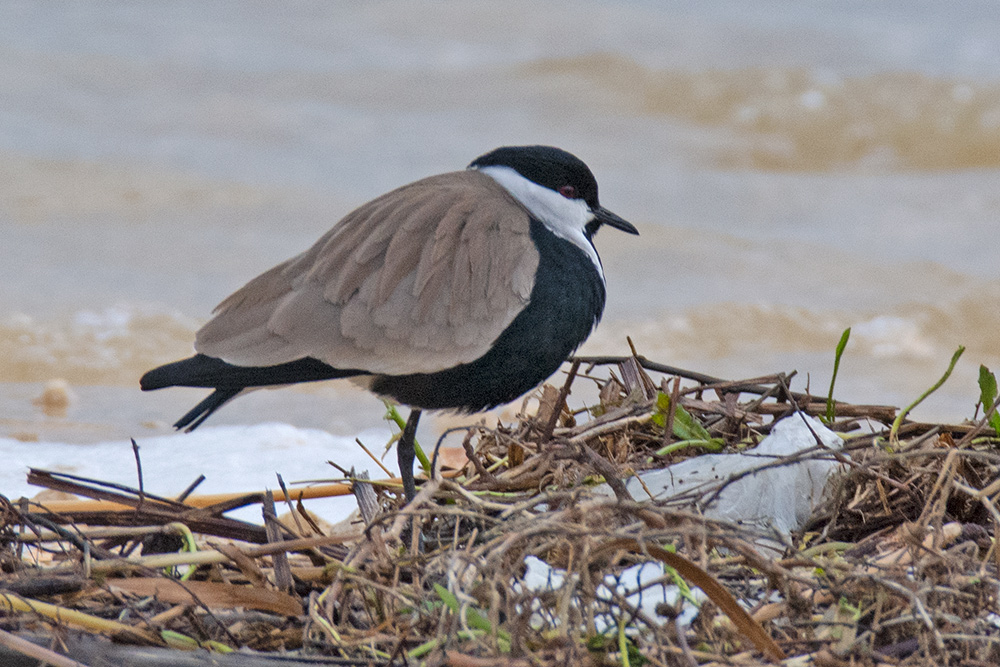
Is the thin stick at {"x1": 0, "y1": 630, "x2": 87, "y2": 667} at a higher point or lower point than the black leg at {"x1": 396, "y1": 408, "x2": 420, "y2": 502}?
lower

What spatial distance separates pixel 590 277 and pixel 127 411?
8.32ft

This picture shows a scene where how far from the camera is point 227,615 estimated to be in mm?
1650

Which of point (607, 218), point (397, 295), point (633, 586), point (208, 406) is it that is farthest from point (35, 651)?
point (607, 218)

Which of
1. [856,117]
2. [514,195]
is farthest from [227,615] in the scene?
[856,117]

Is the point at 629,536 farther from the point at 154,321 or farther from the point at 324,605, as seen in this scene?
the point at 154,321

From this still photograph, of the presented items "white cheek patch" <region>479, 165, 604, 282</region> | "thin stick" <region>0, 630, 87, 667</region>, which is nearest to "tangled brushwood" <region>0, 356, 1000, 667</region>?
"thin stick" <region>0, 630, 87, 667</region>

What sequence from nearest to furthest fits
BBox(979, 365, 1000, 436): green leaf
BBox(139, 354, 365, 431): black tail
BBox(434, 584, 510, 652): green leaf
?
1. BBox(434, 584, 510, 652): green leaf
2. BBox(979, 365, 1000, 436): green leaf
3. BBox(139, 354, 365, 431): black tail

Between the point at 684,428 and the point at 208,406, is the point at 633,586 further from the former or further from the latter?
the point at 208,406

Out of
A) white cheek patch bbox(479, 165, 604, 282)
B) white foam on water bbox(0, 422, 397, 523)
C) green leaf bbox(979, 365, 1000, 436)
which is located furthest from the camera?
white foam on water bbox(0, 422, 397, 523)

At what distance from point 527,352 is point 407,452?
1.08ft

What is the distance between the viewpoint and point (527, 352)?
7.71ft

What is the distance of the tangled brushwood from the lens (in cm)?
144

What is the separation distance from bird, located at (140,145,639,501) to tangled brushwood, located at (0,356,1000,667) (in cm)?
24

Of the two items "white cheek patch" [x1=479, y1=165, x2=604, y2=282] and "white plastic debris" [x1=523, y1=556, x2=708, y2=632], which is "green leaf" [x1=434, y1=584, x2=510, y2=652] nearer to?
"white plastic debris" [x1=523, y1=556, x2=708, y2=632]
